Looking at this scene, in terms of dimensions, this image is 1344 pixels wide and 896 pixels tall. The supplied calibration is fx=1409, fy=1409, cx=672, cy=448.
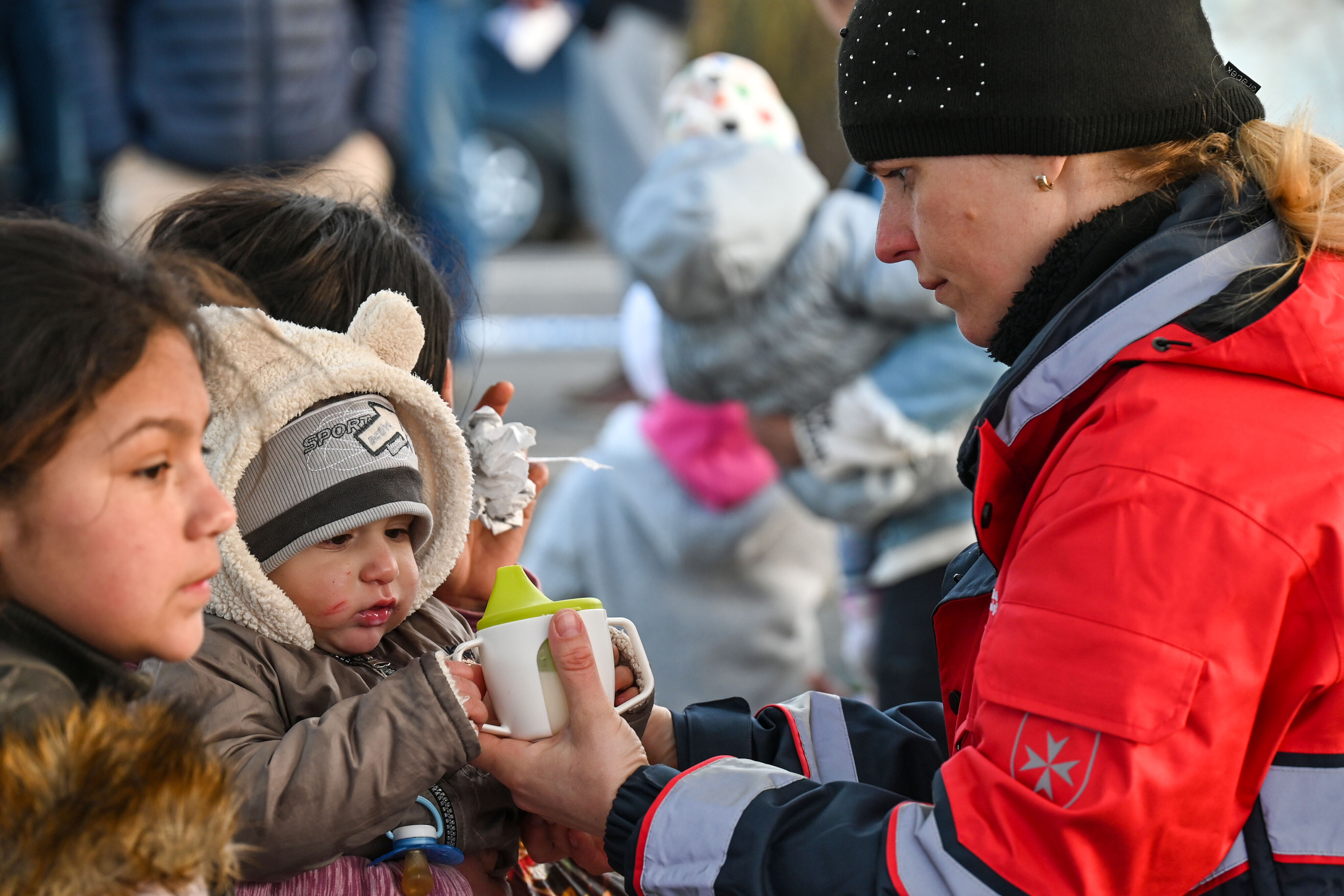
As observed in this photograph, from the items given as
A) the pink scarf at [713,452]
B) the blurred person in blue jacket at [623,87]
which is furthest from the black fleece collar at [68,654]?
the blurred person in blue jacket at [623,87]

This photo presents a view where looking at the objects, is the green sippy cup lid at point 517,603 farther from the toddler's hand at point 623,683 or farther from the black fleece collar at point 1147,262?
the black fleece collar at point 1147,262

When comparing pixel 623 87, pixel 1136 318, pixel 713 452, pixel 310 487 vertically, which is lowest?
pixel 713 452

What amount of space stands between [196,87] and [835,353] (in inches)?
79.5

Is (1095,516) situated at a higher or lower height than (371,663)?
higher

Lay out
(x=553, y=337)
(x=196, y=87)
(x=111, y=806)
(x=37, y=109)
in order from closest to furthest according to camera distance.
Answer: (x=111, y=806)
(x=196, y=87)
(x=37, y=109)
(x=553, y=337)

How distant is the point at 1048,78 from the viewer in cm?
146

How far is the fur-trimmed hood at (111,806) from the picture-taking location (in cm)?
98

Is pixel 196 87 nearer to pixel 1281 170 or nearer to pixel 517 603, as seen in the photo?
pixel 517 603

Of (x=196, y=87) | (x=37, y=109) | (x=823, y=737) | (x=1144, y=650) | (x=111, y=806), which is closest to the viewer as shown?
(x=111, y=806)

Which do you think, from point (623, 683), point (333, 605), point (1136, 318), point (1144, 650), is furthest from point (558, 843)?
point (1136, 318)

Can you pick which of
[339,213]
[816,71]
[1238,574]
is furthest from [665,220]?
[816,71]

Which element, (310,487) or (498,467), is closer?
(310,487)

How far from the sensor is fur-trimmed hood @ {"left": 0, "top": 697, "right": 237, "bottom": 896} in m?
0.98

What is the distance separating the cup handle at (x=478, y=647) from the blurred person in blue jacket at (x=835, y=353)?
192 cm
